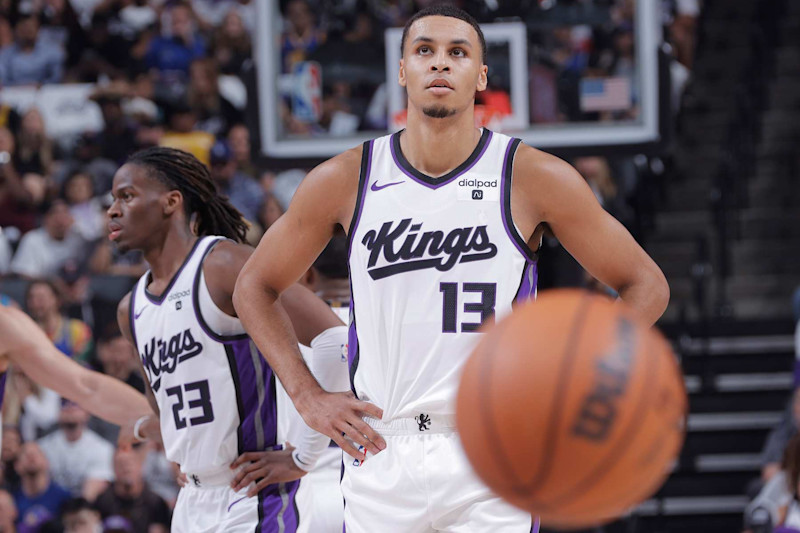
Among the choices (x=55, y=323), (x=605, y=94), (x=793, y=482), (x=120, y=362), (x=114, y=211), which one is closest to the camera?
(x=114, y=211)

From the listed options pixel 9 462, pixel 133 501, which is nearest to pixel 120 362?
pixel 9 462

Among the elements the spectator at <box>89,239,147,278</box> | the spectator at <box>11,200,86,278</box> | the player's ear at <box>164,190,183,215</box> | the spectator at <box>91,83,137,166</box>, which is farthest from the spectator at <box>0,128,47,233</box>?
the player's ear at <box>164,190,183,215</box>

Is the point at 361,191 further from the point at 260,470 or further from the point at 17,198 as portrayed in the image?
the point at 17,198

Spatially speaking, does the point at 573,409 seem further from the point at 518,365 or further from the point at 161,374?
the point at 161,374

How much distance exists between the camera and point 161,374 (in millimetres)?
4297

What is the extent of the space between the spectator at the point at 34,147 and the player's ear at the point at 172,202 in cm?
658

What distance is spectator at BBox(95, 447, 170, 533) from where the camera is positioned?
745 cm

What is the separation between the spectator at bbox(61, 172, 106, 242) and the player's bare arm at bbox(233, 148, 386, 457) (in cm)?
656

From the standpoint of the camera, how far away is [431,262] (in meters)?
3.45

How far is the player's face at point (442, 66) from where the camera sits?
352 cm

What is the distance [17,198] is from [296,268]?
7.34m

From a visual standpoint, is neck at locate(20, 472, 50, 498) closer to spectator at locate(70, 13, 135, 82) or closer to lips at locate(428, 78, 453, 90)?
spectator at locate(70, 13, 135, 82)

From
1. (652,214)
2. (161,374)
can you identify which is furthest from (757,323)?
(161,374)

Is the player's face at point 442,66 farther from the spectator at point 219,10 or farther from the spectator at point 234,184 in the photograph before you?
the spectator at point 219,10
